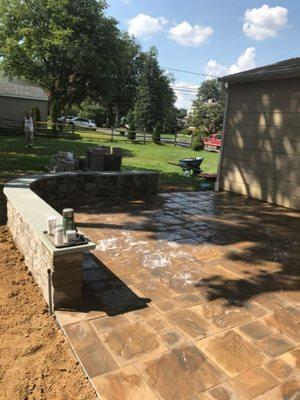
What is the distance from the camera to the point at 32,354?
289cm

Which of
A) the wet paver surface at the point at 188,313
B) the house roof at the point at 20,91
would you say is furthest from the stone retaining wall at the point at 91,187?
the house roof at the point at 20,91

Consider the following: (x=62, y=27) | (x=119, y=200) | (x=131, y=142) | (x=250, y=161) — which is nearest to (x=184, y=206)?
(x=119, y=200)

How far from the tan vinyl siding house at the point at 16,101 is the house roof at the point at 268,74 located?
21028 millimetres

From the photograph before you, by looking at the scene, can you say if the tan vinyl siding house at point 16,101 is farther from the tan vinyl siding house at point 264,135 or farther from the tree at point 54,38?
the tan vinyl siding house at point 264,135

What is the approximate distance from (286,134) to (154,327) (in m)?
5.98

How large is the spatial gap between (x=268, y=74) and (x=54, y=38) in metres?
23.5

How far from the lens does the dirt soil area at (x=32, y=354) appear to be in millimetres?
2529

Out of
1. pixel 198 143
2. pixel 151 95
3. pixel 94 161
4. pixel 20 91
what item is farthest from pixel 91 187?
pixel 151 95

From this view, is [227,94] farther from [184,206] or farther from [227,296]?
[227,296]

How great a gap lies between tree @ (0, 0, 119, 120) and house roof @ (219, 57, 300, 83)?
19.4 m

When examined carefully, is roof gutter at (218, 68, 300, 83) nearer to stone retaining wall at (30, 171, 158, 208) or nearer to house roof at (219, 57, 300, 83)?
house roof at (219, 57, 300, 83)

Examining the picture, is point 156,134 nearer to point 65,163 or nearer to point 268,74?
point 65,163

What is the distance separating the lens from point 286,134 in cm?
786

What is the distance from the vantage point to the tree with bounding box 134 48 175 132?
4100cm
